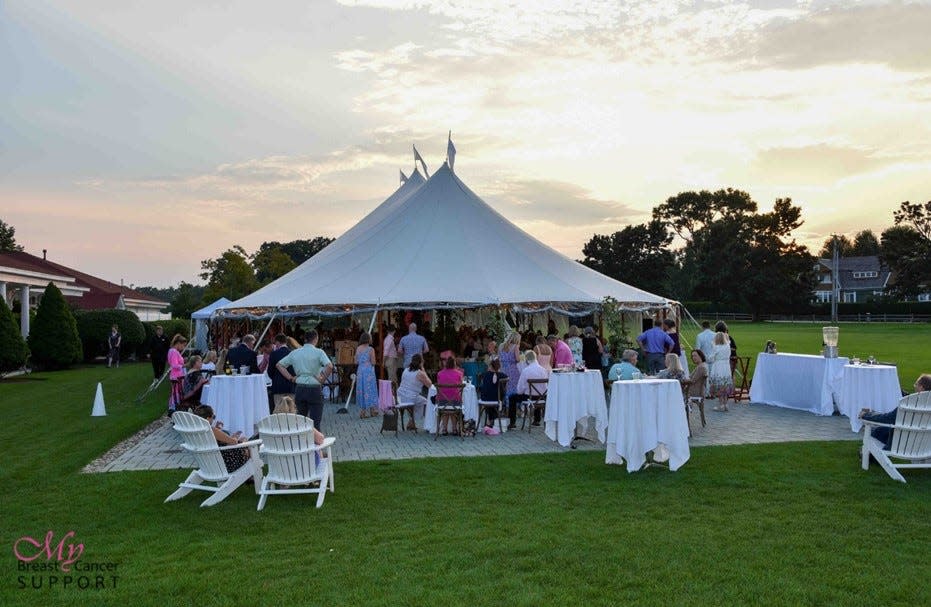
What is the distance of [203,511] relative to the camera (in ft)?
21.7

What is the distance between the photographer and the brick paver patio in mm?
9188

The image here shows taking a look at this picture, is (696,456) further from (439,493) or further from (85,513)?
(85,513)

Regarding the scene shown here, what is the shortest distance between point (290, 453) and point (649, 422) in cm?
352

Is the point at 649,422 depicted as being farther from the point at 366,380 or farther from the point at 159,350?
the point at 159,350

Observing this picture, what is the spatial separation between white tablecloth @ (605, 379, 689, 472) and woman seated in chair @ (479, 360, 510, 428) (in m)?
3.06

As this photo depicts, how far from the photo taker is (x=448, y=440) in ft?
34.1

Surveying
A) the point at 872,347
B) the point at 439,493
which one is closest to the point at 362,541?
the point at 439,493

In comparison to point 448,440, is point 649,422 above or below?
above

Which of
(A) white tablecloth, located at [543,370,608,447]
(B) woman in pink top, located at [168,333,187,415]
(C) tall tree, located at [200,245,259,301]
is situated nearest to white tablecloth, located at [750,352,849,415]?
(A) white tablecloth, located at [543,370,608,447]

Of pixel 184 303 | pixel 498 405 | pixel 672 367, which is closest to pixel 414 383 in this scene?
pixel 498 405

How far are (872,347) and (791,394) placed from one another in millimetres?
18960

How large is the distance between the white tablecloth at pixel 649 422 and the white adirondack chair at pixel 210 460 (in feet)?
11.7

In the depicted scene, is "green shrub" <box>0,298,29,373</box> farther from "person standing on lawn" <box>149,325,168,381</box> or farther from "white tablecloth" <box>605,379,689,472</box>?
"white tablecloth" <box>605,379,689,472</box>

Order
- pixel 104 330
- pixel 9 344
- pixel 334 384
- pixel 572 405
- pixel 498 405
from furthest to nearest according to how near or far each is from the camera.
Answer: pixel 104 330, pixel 9 344, pixel 334 384, pixel 498 405, pixel 572 405
